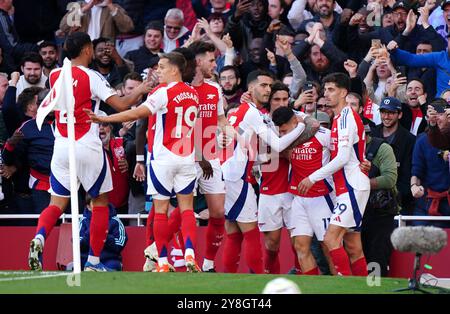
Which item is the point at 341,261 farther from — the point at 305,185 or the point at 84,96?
the point at 84,96

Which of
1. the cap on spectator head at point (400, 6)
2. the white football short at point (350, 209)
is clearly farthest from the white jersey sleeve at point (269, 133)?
the cap on spectator head at point (400, 6)

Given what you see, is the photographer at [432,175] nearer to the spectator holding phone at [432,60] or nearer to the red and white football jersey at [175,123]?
the spectator holding phone at [432,60]

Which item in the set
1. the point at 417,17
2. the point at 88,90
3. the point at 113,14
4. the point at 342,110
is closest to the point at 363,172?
the point at 342,110

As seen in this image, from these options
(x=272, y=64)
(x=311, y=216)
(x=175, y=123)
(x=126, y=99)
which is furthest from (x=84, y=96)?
(x=272, y=64)

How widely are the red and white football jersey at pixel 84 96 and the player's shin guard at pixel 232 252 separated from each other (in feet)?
8.63

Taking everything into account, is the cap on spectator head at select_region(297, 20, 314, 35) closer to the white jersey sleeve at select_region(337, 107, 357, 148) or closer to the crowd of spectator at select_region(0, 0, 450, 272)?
the crowd of spectator at select_region(0, 0, 450, 272)

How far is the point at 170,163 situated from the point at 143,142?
182 cm

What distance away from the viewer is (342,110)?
644 inches

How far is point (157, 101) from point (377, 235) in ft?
13.6

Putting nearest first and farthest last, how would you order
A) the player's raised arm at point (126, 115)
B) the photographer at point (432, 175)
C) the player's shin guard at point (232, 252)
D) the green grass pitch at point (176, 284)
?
the green grass pitch at point (176, 284) < the player's raised arm at point (126, 115) < the player's shin guard at point (232, 252) < the photographer at point (432, 175)

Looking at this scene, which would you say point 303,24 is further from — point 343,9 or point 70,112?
point 70,112

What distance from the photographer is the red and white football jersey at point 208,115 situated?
16453 millimetres

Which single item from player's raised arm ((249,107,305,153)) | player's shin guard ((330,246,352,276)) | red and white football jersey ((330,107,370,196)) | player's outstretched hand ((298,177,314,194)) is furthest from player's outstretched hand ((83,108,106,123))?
player's shin guard ((330,246,352,276))

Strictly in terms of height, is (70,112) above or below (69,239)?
above
